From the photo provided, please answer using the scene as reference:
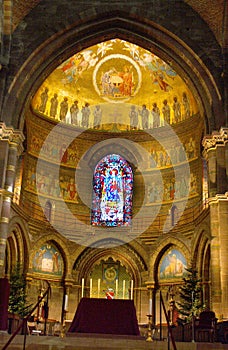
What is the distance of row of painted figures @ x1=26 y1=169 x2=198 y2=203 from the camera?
2691cm

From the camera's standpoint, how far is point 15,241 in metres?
24.9

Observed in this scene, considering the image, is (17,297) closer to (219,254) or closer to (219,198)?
(219,254)

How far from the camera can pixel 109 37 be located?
945 inches

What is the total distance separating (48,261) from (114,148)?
25.6 ft

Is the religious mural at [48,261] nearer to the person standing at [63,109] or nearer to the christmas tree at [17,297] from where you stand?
the christmas tree at [17,297]

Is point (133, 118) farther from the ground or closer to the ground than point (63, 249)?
farther from the ground

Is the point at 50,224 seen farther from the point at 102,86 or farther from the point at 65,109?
the point at 102,86

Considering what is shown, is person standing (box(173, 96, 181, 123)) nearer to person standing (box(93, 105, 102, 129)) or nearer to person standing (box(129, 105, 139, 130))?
person standing (box(129, 105, 139, 130))

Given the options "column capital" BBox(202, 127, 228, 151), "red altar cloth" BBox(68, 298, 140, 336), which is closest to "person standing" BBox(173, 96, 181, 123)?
"column capital" BBox(202, 127, 228, 151)

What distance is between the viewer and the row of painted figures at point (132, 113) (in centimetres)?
2800

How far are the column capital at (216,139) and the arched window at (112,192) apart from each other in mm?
8840

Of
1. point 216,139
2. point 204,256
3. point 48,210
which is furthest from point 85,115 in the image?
point 204,256

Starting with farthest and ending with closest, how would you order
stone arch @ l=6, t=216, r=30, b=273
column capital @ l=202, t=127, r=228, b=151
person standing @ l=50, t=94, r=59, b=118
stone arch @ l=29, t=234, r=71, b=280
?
1. person standing @ l=50, t=94, r=59, b=118
2. stone arch @ l=29, t=234, r=71, b=280
3. stone arch @ l=6, t=216, r=30, b=273
4. column capital @ l=202, t=127, r=228, b=151

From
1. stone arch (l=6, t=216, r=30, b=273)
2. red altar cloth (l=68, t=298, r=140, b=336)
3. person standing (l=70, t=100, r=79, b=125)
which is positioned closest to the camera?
red altar cloth (l=68, t=298, r=140, b=336)
